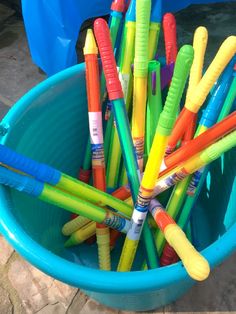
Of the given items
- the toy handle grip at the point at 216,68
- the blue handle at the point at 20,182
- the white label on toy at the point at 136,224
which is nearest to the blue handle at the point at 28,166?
the blue handle at the point at 20,182

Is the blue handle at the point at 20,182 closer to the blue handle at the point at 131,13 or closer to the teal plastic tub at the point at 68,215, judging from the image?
the teal plastic tub at the point at 68,215

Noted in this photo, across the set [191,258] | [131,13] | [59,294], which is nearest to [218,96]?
[131,13]

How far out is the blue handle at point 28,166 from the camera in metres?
0.55

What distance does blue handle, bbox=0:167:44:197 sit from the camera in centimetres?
57

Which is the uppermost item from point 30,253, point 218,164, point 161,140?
point 161,140

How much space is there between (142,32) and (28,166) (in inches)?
10.2

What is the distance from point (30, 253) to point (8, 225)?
5 centimetres

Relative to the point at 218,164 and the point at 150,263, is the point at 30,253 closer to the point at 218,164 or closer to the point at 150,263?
the point at 150,263

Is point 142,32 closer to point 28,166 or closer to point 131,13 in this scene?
point 131,13

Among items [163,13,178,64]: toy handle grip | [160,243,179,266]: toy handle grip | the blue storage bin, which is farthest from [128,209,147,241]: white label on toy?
the blue storage bin

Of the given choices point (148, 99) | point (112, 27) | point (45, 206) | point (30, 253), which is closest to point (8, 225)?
point (30, 253)

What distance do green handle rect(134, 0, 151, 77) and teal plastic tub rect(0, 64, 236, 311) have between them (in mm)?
153

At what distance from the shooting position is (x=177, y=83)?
484 millimetres

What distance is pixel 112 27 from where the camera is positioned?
79 centimetres
